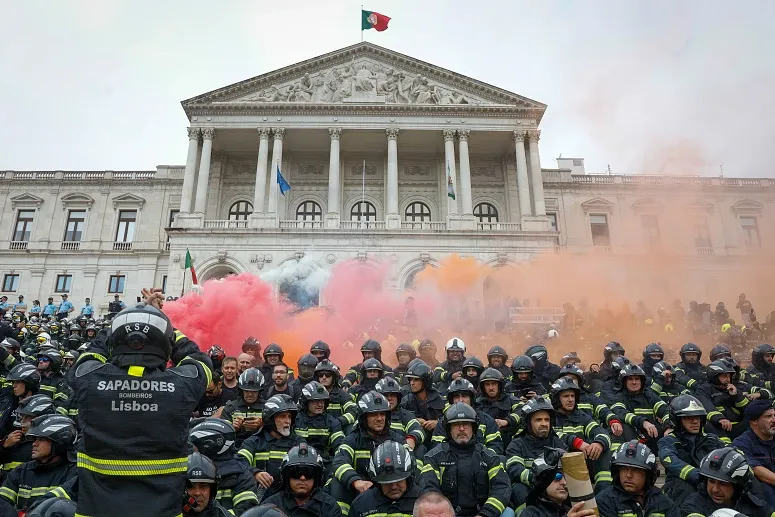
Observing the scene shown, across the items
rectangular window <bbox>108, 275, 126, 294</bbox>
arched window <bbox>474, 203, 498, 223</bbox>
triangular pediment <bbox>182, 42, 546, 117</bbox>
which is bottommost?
rectangular window <bbox>108, 275, 126, 294</bbox>

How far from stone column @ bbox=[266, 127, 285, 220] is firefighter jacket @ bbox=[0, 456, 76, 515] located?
96.5ft

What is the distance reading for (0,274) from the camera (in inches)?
1599

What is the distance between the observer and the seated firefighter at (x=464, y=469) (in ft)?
18.9

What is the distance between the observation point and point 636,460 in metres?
5.25

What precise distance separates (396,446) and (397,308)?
21.5 m

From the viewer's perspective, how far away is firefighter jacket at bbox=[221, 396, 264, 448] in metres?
7.29

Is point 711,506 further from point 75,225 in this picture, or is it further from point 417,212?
point 75,225

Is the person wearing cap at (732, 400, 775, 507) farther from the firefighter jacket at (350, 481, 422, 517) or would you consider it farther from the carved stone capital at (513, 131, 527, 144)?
the carved stone capital at (513, 131, 527, 144)

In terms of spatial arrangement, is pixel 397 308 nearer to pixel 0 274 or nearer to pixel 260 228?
pixel 260 228

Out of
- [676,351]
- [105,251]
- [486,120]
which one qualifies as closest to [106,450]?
[676,351]

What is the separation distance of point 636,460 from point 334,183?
106ft

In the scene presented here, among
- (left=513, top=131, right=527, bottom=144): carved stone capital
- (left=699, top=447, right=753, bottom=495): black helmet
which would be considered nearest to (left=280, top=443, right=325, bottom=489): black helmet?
(left=699, top=447, right=753, bottom=495): black helmet

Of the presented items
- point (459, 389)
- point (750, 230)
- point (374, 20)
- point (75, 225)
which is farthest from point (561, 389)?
point (75, 225)

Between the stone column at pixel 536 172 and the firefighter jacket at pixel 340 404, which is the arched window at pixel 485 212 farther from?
the firefighter jacket at pixel 340 404
